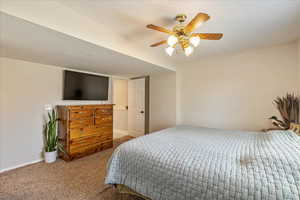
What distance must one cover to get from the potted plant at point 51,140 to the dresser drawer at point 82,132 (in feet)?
1.28

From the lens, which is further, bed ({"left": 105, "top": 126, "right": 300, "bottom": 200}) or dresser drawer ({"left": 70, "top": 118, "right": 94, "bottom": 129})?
dresser drawer ({"left": 70, "top": 118, "right": 94, "bottom": 129})

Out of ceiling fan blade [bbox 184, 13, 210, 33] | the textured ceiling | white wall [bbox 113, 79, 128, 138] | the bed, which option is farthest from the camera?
white wall [bbox 113, 79, 128, 138]

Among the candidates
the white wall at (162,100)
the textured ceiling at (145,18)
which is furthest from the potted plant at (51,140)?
the white wall at (162,100)

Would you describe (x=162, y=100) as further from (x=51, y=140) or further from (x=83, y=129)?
(x=51, y=140)

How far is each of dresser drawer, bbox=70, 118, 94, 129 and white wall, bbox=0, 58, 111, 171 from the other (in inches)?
27.5

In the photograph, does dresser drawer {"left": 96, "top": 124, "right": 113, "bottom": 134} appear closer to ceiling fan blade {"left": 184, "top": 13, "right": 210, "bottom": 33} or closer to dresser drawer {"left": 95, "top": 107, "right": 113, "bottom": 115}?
dresser drawer {"left": 95, "top": 107, "right": 113, "bottom": 115}

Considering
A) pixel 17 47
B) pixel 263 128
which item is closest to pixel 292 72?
pixel 263 128

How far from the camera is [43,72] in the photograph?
279 centimetres

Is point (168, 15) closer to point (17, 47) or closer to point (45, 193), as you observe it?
point (17, 47)

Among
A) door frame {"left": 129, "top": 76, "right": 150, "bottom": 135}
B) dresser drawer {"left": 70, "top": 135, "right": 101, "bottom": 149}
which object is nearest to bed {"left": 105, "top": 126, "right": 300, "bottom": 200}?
dresser drawer {"left": 70, "top": 135, "right": 101, "bottom": 149}

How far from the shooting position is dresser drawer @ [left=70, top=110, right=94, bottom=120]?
2725 mm

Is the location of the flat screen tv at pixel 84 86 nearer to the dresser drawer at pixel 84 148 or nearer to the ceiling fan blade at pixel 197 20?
the dresser drawer at pixel 84 148

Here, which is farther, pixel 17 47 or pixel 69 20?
pixel 17 47

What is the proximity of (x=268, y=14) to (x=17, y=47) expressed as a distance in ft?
11.1
